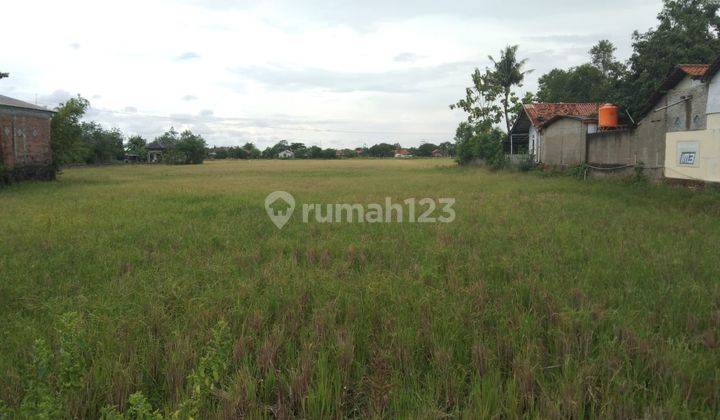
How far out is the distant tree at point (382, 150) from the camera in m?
94.8

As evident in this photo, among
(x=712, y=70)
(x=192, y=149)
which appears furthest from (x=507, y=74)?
(x=192, y=149)

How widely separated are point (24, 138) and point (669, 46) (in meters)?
27.7

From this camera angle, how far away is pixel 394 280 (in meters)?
4.09

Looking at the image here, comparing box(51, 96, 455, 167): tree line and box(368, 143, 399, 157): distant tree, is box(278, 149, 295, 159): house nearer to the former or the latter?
box(51, 96, 455, 167): tree line

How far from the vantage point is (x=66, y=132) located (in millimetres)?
20906

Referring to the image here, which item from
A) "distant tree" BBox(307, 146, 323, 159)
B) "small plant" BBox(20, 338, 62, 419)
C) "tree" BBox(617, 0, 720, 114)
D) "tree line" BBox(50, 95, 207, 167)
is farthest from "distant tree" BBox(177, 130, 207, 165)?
"small plant" BBox(20, 338, 62, 419)

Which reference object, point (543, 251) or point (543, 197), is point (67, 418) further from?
point (543, 197)

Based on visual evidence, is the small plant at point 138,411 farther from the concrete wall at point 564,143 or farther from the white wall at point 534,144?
the white wall at point 534,144

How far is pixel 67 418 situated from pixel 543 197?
10789 millimetres

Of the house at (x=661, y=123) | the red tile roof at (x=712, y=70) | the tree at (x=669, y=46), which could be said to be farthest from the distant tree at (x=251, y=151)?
the red tile roof at (x=712, y=70)

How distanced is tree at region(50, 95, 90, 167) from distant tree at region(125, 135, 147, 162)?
50.0 metres

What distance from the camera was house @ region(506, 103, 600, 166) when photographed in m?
17.4

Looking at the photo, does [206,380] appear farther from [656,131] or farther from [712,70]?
[656,131]

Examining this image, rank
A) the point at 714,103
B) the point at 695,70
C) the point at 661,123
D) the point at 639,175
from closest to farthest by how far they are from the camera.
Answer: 1. the point at 714,103
2. the point at 695,70
3. the point at 661,123
4. the point at 639,175
